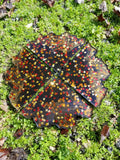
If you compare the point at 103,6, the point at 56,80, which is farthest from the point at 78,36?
the point at 56,80

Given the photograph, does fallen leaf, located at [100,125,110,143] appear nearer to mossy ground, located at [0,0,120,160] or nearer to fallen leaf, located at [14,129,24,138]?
mossy ground, located at [0,0,120,160]

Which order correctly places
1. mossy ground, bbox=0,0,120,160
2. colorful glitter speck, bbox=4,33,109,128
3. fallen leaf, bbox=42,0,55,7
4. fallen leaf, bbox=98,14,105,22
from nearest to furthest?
mossy ground, bbox=0,0,120,160, colorful glitter speck, bbox=4,33,109,128, fallen leaf, bbox=98,14,105,22, fallen leaf, bbox=42,0,55,7

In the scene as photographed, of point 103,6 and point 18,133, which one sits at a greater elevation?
point 103,6

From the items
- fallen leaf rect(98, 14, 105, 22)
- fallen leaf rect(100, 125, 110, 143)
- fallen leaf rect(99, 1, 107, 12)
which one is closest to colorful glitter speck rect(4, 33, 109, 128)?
fallen leaf rect(100, 125, 110, 143)

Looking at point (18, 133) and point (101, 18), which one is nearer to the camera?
point (18, 133)

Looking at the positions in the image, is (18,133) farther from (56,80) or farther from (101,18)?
(101,18)

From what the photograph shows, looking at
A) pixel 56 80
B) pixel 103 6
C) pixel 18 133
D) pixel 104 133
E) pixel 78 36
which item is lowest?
pixel 18 133

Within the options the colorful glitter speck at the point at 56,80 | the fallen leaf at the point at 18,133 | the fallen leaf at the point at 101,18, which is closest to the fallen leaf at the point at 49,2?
the colorful glitter speck at the point at 56,80

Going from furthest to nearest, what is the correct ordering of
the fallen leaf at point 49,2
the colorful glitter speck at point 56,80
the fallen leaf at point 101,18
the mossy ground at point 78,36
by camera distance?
1. the fallen leaf at point 49,2
2. the fallen leaf at point 101,18
3. the colorful glitter speck at point 56,80
4. the mossy ground at point 78,36

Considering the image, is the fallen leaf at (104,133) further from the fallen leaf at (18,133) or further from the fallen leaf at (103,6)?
the fallen leaf at (103,6)
